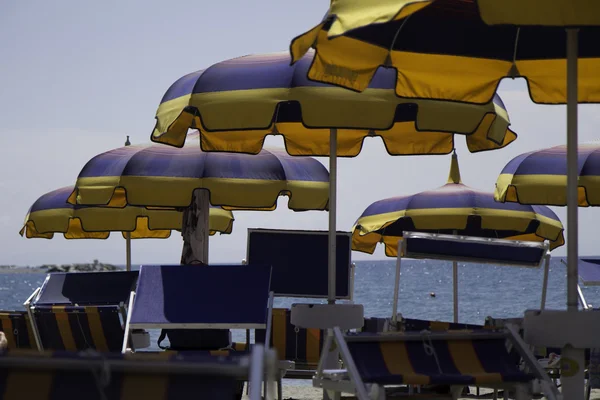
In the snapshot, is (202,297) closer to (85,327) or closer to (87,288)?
(85,327)

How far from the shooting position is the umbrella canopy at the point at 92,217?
11133 millimetres

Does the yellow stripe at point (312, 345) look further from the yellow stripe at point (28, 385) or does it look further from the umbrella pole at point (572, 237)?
the yellow stripe at point (28, 385)

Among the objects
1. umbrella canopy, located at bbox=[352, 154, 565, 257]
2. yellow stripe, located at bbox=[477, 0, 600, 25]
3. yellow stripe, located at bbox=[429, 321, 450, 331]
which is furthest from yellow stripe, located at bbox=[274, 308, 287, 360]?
yellow stripe, located at bbox=[477, 0, 600, 25]

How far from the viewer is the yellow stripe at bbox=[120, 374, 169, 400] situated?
276cm

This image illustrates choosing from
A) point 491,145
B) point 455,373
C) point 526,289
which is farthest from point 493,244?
point 526,289

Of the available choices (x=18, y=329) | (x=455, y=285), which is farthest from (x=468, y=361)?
(x=455, y=285)

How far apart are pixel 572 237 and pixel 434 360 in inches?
32.6

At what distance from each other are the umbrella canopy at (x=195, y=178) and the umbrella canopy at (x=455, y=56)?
2.77m

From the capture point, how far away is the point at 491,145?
21.4 feet

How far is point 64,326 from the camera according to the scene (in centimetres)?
757

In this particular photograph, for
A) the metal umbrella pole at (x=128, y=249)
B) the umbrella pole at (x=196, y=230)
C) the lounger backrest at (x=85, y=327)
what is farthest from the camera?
the metal umbrella pole at (x=128, y=249)

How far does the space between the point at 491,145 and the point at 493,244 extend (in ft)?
2.69

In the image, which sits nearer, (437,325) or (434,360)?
(434,360)

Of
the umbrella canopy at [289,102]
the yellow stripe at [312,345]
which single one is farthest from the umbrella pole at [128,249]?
the umbrella canopy at [289,102]
